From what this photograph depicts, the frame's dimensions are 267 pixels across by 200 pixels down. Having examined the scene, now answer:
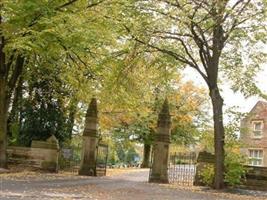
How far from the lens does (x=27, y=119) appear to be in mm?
28875

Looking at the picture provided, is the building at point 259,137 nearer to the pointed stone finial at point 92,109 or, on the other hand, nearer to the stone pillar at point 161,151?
the stone pillar at point 161,151

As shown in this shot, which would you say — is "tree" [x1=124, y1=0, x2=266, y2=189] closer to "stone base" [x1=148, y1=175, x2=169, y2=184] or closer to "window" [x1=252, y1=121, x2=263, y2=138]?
"stone base" [x1=148, y1=175, x2=169, y2=184]

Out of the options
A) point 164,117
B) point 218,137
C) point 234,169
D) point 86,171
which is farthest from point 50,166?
point 234,169

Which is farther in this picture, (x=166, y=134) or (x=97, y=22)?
(x=166, y=134)

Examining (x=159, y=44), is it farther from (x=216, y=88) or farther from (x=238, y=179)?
(x=238, y=179)

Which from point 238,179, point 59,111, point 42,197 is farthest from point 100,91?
point 42,197

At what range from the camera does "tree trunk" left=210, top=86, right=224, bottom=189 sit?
22.3 m

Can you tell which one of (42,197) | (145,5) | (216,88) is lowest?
(42,197)

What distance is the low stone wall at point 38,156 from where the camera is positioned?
2514 cm

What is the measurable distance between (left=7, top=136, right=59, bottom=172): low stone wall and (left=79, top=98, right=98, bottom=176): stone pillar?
1403 millimetres

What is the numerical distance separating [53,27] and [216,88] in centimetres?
767

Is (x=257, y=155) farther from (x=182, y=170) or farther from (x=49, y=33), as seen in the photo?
(x=49, y=33)

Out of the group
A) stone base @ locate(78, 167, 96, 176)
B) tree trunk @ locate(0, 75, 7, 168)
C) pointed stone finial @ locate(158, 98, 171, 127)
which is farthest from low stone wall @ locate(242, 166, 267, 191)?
tree trunk @ locate(0, 75, 7, 168)

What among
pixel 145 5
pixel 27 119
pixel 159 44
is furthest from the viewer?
pixel 27 119
